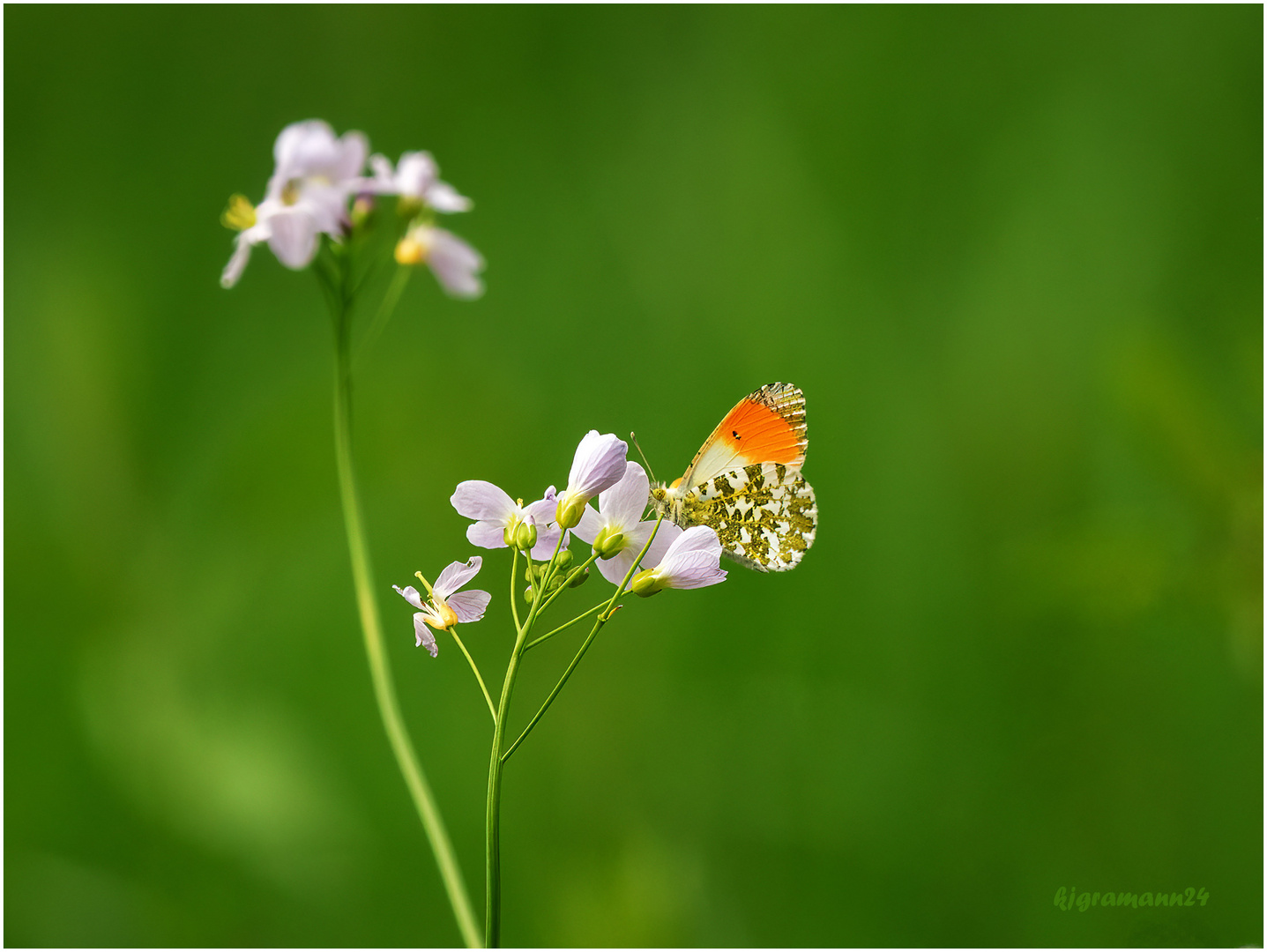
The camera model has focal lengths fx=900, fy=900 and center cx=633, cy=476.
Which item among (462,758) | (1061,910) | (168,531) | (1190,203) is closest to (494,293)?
(168,531)

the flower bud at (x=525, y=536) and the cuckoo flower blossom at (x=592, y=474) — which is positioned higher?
the cuckoo flower blossom at (x=592, y=474)

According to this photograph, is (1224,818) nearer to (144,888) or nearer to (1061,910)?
(1061,910)

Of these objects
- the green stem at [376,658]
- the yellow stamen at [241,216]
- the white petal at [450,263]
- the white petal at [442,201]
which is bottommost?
the green stem at [376,658]

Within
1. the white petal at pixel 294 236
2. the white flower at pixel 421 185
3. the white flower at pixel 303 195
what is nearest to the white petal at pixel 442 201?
the white flower at pixel 421 185

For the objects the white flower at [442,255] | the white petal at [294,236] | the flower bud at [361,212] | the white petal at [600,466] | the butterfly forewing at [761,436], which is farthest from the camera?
the white flower at [442,255]

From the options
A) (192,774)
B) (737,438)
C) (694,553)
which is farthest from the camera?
(192,774)

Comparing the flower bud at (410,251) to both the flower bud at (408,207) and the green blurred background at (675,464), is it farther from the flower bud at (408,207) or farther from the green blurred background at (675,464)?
the green blurred background at (675,464)

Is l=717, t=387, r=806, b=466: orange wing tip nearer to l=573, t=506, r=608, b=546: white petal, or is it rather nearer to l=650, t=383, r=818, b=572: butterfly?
l=650, t=383, r=818, b=572: butterfly
